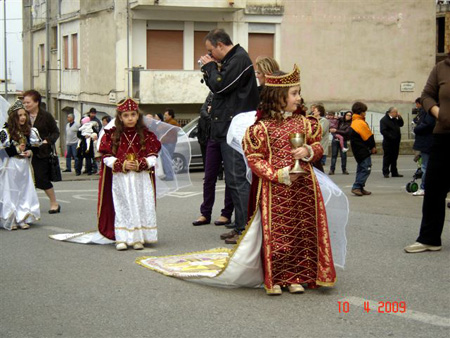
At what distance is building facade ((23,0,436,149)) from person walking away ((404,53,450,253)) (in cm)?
2294

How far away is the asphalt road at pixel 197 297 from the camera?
564 centimetres

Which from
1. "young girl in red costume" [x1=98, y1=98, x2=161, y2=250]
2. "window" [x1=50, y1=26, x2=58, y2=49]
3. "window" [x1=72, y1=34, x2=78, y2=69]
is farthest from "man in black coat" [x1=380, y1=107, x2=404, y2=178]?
"window" [x1=50, y1=26, x2=58, y2=49]

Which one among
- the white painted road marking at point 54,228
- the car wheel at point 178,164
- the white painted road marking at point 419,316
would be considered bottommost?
the white painted road marking at point 54,228

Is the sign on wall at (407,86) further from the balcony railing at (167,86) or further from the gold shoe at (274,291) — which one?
the gold shoe at (274,291)

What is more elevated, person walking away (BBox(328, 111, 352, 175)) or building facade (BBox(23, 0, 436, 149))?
building facade (BBox(23, 0, 436, 149))

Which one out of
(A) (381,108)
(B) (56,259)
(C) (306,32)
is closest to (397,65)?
(A) (381,108)

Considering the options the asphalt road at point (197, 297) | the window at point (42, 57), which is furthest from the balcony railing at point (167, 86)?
the asphalt road at point (197, 297)

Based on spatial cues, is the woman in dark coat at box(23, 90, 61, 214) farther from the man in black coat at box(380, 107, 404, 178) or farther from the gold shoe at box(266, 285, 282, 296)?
the man in black coat at box(380, 107, 404, 178)

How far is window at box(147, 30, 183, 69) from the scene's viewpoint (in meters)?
31.4

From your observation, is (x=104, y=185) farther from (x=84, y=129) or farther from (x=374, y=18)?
(x=374, y=18)

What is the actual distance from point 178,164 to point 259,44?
22.9 m

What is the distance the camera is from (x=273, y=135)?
6605mm
